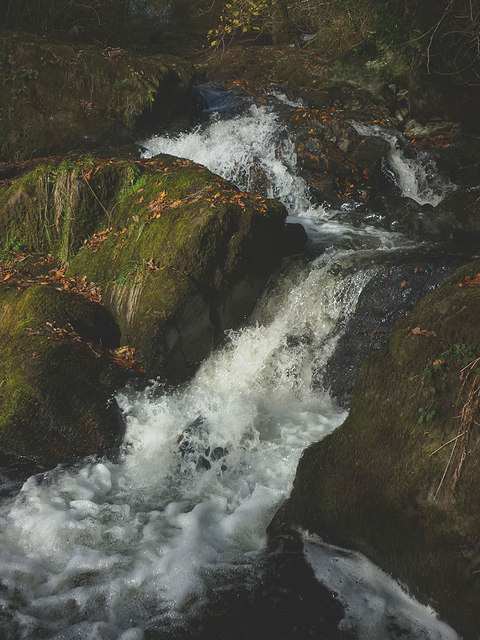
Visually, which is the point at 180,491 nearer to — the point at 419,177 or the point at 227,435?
the point at 227,435

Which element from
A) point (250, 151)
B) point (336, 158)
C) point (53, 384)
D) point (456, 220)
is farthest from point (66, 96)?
point (456, 220)

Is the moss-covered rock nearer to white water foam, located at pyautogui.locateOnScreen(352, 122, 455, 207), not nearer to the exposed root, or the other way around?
the exposed root

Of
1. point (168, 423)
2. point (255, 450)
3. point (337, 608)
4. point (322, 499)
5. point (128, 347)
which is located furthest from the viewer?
point (128, 347)

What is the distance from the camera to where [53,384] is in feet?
16.6

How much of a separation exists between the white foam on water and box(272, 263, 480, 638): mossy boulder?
0.09 meters

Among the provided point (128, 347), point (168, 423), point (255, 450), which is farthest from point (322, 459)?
point (128, 347)

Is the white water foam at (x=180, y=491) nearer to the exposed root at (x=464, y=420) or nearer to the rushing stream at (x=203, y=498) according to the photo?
the rushing stream at (x=203, y=498)

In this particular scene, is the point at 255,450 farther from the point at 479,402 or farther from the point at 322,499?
the point at 479,402

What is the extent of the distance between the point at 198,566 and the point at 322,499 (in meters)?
1.01

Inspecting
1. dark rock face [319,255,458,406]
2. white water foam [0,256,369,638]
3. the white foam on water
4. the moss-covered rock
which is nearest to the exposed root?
the white foam on water

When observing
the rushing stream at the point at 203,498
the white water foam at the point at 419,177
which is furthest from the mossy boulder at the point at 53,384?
the white water foam at the point at 419,177

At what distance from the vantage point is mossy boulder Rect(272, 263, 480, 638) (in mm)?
2670

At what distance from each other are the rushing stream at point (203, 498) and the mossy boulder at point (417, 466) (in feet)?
0.85

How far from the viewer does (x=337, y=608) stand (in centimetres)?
312
